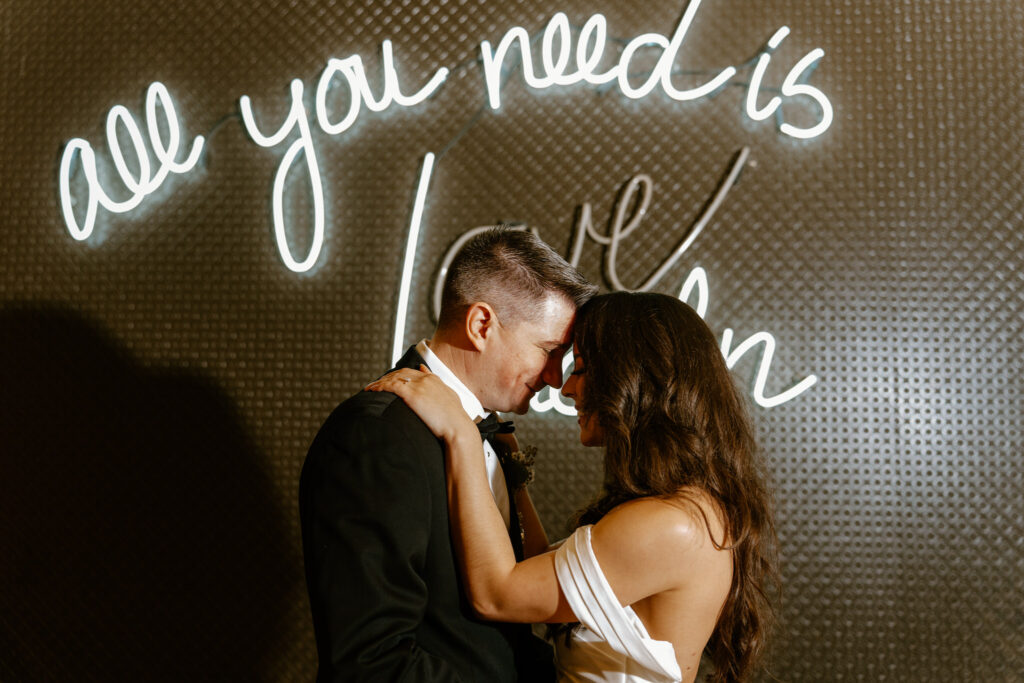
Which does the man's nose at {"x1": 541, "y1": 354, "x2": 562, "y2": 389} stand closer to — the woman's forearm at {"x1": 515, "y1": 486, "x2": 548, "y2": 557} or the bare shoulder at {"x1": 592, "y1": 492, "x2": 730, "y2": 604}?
the bare shoulder at {"x1": 592, "y1": 492, "x2": 730, "y2": 604}

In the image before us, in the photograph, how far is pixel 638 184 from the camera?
2789 mm

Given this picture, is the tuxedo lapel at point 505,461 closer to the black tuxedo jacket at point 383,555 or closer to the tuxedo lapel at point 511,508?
the tuxedo lapel at point 511,508

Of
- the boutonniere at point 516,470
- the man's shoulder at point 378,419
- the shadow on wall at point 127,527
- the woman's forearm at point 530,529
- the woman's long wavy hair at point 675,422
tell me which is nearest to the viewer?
the man's shoulder at point 378,419

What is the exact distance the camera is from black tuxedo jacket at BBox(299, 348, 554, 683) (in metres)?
1.34

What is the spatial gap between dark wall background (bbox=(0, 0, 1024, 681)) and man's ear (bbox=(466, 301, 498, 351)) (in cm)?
110

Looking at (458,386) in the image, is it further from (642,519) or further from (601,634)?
(601,634)

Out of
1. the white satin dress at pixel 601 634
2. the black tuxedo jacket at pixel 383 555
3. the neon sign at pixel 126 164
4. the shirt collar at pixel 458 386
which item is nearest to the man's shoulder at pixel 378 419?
the black tuxedo jacket at pixel 383 555

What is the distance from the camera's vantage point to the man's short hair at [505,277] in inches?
68.4

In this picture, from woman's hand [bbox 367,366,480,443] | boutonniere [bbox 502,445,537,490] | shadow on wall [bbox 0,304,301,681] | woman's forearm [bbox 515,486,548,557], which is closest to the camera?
woman's hand [bbox 367,366,480,443]

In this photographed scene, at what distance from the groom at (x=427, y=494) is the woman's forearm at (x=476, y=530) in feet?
0.09

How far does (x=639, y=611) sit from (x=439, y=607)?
0.47 metres

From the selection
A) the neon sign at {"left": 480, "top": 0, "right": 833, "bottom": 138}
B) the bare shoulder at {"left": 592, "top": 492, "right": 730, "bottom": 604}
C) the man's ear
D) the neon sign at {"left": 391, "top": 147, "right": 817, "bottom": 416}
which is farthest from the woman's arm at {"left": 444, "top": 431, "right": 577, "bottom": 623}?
the neon sign at {"left": 480, "top": 0, "right": 833, "bottom": 138}

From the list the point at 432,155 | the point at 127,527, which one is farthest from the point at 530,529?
the point at 127,527

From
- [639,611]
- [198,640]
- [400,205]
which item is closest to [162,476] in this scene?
[198,640]
